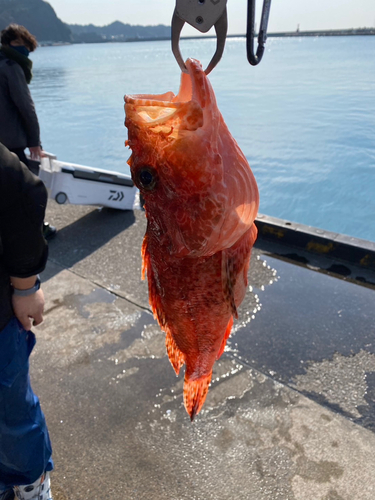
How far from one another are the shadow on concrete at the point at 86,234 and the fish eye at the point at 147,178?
3805mm

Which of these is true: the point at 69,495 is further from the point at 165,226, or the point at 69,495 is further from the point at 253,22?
the point at 253,22

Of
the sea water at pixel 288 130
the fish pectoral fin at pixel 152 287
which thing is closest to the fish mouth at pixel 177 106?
the fish pectoral fin at pixel 152 287

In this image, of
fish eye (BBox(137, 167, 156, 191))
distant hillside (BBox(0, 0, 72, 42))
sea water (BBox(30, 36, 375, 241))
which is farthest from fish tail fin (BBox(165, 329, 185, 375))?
distant hillside (BBox(0, 0, 72, 42))

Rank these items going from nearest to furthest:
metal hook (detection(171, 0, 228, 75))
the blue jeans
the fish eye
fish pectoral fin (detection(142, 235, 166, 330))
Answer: metal hook (detection(171, 0, 228, 75))
the fish eye
fish pectoral fin (detection(142, 235, 166, 330))
the blue jeans

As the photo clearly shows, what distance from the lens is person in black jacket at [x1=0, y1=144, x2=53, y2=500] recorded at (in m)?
1.55

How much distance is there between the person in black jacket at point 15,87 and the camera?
13.8 feet

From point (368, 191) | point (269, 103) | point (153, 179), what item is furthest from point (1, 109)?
point (269, 103)

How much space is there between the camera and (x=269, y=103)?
2108 centimetres

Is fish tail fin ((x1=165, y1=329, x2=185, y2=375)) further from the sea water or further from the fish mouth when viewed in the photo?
the sea water

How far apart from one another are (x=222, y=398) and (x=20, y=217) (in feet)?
6.82

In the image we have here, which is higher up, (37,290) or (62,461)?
(37,290)

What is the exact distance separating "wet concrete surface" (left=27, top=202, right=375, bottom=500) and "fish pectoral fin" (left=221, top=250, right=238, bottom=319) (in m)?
1.70

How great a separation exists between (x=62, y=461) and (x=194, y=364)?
168 centimetres

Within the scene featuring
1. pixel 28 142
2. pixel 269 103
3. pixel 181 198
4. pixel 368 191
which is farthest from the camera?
pixel 269 103
